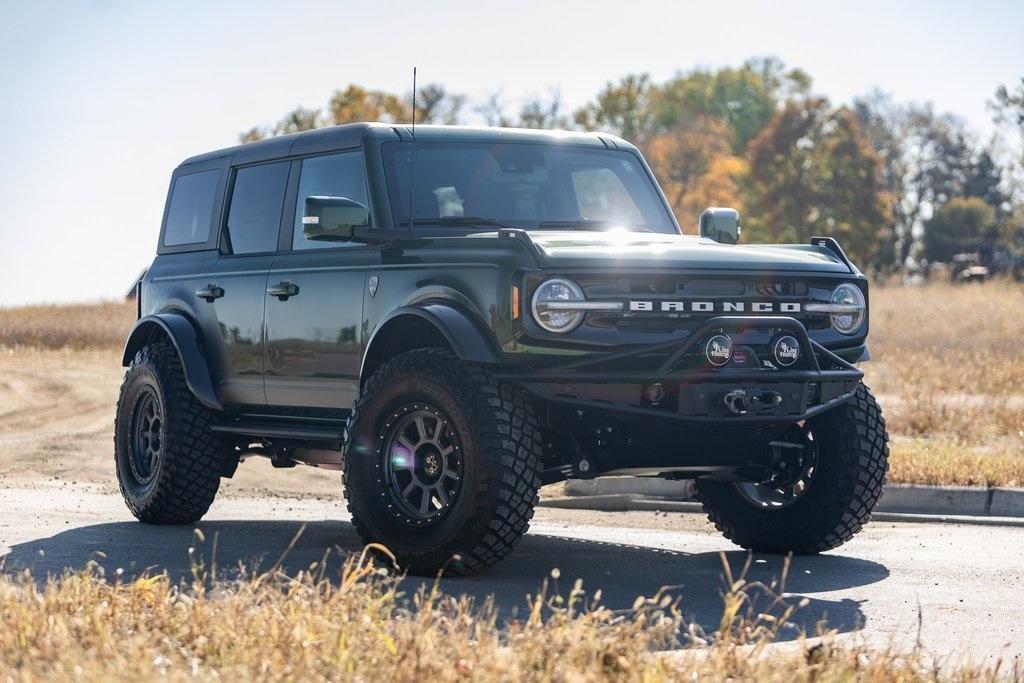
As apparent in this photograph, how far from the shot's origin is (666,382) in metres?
7.43

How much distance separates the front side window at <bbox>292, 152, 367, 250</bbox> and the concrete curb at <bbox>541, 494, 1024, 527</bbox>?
11.8ft

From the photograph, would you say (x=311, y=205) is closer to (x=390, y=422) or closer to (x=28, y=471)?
(x=390, y=422)

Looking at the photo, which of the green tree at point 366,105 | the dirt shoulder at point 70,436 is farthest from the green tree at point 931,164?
the dirt shoulder at point 70,436

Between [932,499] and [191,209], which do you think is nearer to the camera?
[191,209]

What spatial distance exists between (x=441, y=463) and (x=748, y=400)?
56.1 inches

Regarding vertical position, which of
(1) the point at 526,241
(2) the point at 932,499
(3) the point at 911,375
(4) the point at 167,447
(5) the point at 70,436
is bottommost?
(5) the point at 70,436

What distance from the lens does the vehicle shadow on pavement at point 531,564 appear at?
7203mm

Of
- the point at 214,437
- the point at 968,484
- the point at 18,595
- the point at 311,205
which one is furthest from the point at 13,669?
the point at 968,484

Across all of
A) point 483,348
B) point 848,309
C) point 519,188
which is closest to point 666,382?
point 483,348

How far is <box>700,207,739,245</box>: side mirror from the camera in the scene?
9.65 m

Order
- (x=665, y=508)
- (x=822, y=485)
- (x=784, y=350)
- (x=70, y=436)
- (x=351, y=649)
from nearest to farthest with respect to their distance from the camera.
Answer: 1. (x=351, y=649)
2. (x=784, y=350)
3. (x=822, y=485)
4. (x=665, y=508)
5. (x=70, y=436)

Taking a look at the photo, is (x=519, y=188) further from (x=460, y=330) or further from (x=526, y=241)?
(x=460, y=330)

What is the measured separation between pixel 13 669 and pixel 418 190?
15.4ft

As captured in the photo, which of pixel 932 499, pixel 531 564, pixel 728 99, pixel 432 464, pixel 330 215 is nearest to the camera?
pixel 432 464
